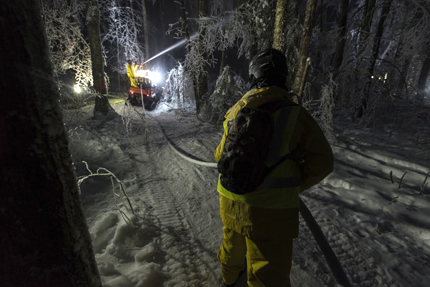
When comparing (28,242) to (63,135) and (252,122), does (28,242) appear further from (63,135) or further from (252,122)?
(252,122)

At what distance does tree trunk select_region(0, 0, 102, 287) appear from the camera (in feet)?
2.75

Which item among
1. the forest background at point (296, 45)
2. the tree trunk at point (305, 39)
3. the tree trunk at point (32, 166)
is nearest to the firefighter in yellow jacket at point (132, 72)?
the forest background at point (296, 45)

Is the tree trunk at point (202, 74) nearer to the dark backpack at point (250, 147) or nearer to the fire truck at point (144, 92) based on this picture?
the fire truck at point (144, 92)

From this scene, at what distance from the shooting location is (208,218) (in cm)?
336

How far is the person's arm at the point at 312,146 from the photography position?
5.26ft

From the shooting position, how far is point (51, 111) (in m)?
0.99

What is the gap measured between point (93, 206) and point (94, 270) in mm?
2576

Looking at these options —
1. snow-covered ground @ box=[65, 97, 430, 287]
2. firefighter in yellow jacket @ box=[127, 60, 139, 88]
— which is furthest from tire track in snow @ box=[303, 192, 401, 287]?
firefighter in yellow jacket @ box=[127, 60, 139, 88]

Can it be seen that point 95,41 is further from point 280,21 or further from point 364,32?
point 364,32

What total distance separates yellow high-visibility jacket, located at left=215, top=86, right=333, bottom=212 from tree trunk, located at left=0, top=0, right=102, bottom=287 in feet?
4.00

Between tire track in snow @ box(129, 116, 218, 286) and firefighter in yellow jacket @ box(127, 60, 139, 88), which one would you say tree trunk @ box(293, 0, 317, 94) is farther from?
firefighter in yellow jacket @ box(127, 60, 139, 88)

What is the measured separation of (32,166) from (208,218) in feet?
9.11

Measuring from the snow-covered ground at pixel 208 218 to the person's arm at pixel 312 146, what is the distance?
1449 mm

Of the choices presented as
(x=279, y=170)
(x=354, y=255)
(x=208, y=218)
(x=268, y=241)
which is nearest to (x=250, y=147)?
(x=279, y=170)
